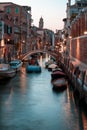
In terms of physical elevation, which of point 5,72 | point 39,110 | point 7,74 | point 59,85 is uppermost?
point 5,72

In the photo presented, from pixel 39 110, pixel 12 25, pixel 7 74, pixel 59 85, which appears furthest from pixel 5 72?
pixel 12 25

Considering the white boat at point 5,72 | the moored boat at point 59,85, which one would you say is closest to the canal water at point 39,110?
the moored boat at point 59,85

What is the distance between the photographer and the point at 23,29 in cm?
8612

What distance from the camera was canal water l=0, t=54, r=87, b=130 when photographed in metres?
19.4

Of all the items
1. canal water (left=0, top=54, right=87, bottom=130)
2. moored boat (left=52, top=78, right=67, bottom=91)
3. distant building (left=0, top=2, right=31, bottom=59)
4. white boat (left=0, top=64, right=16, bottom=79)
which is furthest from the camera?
distant building (left=0, top=2, right=31, bottom=59)

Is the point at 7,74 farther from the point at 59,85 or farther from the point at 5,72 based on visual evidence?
the point at 59,85

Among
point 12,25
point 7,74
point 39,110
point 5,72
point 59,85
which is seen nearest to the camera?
point 39,110

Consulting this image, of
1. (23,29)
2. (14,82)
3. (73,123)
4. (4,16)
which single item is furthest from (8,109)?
(23,29)

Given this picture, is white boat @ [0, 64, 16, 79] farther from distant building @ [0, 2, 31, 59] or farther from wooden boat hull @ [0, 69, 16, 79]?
distant building @ [0, 2, 31, 59]

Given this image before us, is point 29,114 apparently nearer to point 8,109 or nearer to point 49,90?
point 8,109

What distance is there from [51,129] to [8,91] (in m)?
12.8

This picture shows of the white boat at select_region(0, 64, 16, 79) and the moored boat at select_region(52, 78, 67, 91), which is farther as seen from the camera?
the white boat at select_region(0, 64, 16, 79)

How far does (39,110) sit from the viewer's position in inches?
906

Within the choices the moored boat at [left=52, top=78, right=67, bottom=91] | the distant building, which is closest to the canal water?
the moored boat at [left=52, top=78, right=67, bottom=91]
